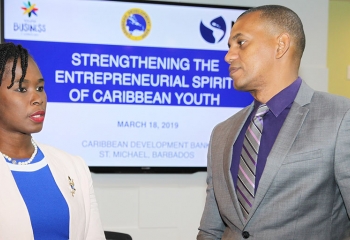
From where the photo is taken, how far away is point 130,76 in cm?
458

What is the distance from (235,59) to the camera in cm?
223

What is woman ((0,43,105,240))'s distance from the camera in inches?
74.0

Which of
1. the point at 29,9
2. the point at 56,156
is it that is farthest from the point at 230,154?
the point at 29,9

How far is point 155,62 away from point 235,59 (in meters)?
2.45

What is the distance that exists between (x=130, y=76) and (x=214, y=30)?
0.84 metres

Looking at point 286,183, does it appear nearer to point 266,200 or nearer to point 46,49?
point 266,200

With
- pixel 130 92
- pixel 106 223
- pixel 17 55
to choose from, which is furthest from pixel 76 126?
pixel 17 55

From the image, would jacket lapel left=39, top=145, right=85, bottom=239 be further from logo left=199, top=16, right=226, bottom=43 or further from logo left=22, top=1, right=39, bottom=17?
logo left=199, top=16, right=226, bottom=43

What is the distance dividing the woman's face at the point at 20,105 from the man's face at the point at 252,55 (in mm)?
786

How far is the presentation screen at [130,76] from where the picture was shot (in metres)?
4.44

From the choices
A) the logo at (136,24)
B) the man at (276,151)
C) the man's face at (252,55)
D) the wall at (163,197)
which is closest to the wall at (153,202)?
the wall at (163,197)

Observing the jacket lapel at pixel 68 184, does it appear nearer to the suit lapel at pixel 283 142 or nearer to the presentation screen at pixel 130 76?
the suit lapel at pixel 283 142

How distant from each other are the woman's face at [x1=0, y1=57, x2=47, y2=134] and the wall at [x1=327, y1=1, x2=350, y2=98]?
616 cm

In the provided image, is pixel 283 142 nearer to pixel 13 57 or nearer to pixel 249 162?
pixel 249 162
